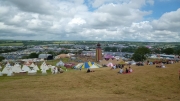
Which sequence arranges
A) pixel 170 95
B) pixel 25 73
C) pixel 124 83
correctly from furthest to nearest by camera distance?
pixel 25 73 → pixel 124 83 → pixel 170 95

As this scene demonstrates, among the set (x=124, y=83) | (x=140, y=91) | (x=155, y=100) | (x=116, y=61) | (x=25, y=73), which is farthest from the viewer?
(x=116, y=61)

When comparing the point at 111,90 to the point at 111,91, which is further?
the point at 111,90

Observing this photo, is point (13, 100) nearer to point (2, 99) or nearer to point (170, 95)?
point (2, 99)

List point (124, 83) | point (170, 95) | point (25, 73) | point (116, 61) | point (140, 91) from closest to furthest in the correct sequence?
point (170, 95), point (140, 91), point (124, 83), point (25, 73), point (116, 61)

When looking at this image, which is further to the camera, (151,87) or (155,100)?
(151,87)

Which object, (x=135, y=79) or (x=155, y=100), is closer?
(x=155, y=100)

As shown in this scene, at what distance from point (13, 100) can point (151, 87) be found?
37.4 ft

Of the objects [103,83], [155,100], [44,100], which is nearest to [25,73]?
[103,83]

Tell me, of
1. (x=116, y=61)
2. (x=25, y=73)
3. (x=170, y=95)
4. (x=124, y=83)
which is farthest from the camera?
(x=116, y=61)

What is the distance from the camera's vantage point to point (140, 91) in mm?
13914

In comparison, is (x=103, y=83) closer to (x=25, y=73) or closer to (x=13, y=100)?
(x=13, y=100)

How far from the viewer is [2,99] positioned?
468 inches

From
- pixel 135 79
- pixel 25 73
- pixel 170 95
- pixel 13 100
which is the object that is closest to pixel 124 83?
pixel 135 79

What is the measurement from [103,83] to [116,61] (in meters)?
24.8
